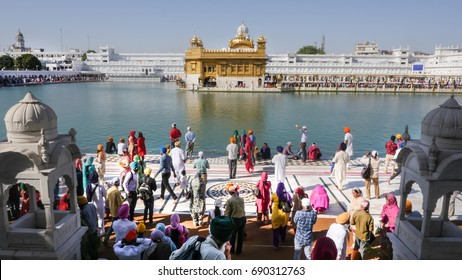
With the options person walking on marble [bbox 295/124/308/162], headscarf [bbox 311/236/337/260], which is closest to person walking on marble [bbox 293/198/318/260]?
headscarf [bbox 311/236/337/260]

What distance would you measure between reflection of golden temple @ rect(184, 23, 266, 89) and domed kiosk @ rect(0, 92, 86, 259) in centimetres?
4784

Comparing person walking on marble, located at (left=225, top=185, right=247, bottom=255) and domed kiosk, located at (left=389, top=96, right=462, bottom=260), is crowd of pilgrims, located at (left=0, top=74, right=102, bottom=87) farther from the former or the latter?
domed kiosk, located at (left=389, top=96, right=462, bottom=260)

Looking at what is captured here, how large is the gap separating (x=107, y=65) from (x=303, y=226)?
3414 inches

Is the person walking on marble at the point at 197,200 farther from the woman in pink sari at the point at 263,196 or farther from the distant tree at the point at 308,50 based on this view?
the distant tree at the point at 308,50

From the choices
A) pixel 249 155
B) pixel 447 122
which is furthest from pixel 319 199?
pixel 447 122

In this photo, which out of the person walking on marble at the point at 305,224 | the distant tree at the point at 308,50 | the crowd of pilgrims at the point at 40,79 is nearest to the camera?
the person walking on marble at the point at 305,224

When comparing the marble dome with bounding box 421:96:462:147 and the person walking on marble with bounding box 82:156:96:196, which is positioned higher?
the marble dome with bounding box 421:96:462:147

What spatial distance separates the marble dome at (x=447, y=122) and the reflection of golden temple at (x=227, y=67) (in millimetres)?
47988

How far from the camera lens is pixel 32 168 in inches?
134

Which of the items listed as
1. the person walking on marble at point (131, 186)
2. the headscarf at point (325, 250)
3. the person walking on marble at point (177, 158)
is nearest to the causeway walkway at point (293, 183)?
the person walking on marble at point (177, 158)

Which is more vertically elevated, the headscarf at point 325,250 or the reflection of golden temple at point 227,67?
the reflection of golden temple at point 227,67

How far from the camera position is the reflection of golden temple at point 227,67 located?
170 ft

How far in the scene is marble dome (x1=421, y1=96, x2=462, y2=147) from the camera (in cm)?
324

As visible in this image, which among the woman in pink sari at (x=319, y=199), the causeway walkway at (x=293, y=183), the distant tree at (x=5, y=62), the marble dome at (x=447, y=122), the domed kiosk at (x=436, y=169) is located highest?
the distant tree at (x=5, y=62)
